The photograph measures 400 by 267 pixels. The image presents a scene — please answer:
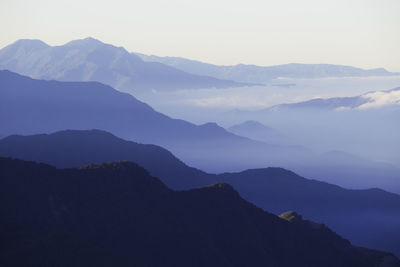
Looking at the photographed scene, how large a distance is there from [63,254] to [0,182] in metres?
32.1

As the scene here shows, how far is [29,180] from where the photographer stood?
132m

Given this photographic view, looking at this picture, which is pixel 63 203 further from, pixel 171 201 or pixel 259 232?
pixel 259 232

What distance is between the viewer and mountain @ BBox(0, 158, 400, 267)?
4250 inches

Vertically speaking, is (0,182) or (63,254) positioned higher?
(0,182)

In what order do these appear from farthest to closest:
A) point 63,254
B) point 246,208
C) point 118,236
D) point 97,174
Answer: point 246,208, point 97,174, point 118,236, point 63,254

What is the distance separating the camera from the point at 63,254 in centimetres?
10388

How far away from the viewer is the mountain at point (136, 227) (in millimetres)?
107938

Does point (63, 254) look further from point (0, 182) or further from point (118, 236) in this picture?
point (0, 182)

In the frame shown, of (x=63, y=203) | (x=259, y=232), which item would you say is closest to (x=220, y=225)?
(x=259, y=232)

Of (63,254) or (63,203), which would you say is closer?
(63,254)

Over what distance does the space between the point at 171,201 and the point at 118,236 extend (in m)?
20.0

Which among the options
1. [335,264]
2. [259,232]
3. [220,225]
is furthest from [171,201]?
[335,264]

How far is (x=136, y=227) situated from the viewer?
131 meters

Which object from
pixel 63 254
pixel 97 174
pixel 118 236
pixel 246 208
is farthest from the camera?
pixel 246 208
